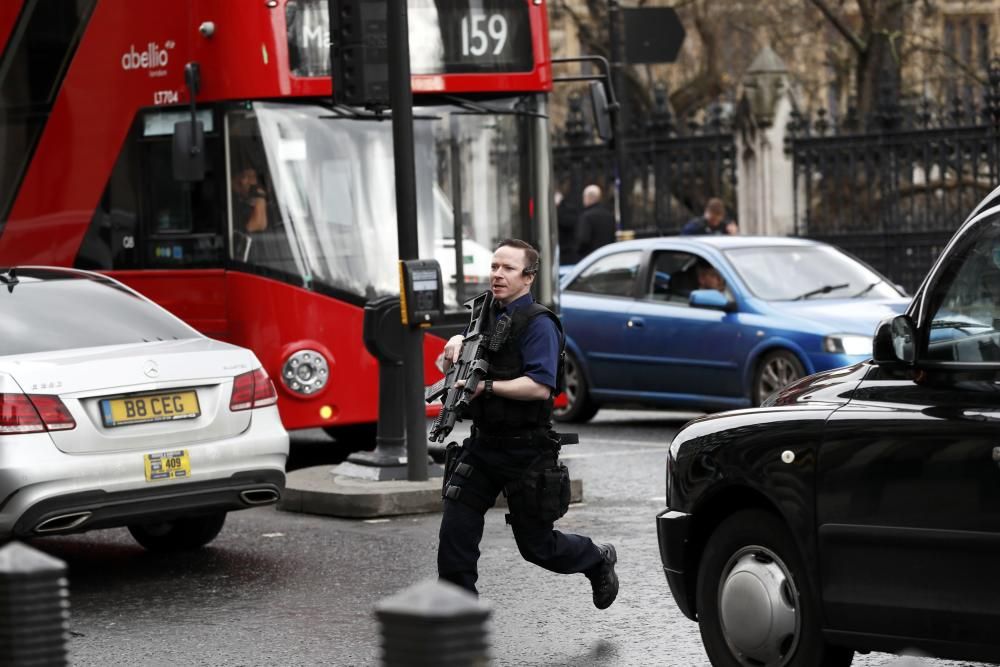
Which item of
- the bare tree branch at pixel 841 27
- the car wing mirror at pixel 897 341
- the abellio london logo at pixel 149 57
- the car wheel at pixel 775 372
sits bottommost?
the car wheel at pixel 775 372

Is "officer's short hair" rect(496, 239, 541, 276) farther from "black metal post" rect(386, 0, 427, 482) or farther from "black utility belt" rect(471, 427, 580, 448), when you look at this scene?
"black metal post" rect(386, 0, 427, 482)

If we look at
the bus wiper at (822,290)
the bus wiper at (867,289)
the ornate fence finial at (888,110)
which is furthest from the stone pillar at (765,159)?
the bus wiper at (822,290)

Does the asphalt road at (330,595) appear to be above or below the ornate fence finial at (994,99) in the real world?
below

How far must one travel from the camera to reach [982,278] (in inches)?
223

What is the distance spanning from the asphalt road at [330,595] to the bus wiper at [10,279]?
1.42m

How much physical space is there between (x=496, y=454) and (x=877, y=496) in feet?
6.23

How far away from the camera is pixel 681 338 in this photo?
49.8 ft

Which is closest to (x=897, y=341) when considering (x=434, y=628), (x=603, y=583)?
(x=603, y=583)

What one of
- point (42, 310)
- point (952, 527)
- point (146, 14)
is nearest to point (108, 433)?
point (42, 310)

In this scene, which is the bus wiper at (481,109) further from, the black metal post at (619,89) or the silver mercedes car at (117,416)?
the black metal post at (619,89)

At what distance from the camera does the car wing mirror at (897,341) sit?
5.68 meters

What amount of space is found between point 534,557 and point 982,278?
7.84ft

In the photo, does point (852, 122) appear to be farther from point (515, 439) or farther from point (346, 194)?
point (515, 439)

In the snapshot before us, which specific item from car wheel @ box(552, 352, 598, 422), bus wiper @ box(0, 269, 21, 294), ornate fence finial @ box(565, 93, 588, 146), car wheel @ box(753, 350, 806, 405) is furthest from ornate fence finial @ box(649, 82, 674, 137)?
bus wiper @ box(0, 269, 21, 294)
